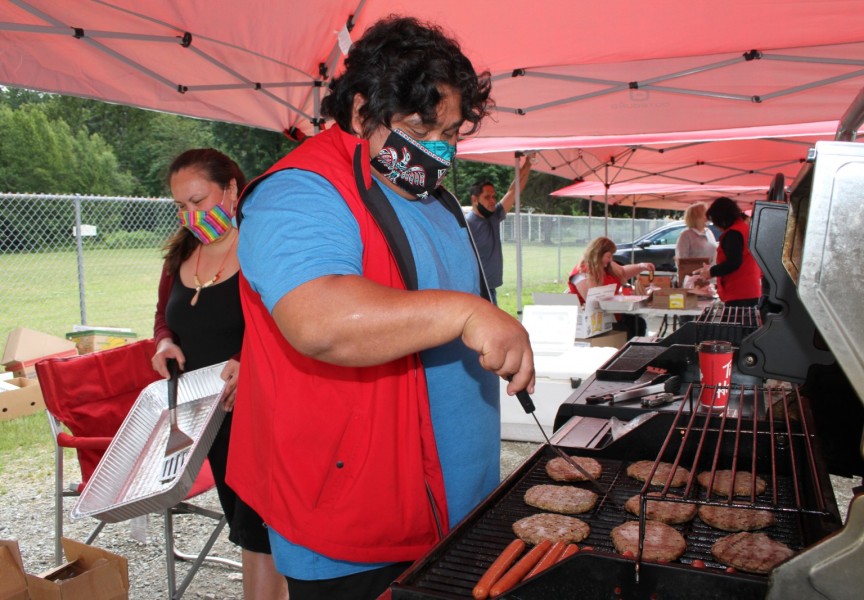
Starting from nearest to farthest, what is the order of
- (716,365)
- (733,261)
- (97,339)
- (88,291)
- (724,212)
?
(716,365)
(97,339)
(724,212)
(733,261)
(88,291)

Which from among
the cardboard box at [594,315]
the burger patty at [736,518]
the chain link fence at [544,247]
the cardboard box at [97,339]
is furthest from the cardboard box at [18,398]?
the chain link fence at [544,247]

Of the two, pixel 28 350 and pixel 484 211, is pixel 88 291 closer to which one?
pixel 28 350

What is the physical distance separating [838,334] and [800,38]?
3.86 meters

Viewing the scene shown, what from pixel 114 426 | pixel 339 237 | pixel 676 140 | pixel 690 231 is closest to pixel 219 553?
pixel 114 426

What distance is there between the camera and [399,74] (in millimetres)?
1406

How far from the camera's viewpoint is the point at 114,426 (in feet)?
11.1

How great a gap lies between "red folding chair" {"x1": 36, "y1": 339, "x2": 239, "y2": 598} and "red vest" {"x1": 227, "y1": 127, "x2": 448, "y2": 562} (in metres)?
1.95

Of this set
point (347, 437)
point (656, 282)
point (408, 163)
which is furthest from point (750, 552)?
point (656, 282)

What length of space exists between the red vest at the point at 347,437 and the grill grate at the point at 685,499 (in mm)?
144

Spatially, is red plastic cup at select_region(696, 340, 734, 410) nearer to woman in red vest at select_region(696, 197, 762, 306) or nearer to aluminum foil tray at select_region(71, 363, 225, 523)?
aluminum foil tray at select_region(71, 363, 225, 523)

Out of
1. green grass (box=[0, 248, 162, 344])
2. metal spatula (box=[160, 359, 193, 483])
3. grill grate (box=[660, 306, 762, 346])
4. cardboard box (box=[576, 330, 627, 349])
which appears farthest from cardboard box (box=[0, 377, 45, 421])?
grill grate (box=[660, 306, 762, 346])

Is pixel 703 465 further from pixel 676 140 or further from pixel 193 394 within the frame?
pixel 676 140

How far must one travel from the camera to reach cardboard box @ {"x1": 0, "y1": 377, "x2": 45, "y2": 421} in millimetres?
5727

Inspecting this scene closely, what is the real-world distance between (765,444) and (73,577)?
2.32 meters
